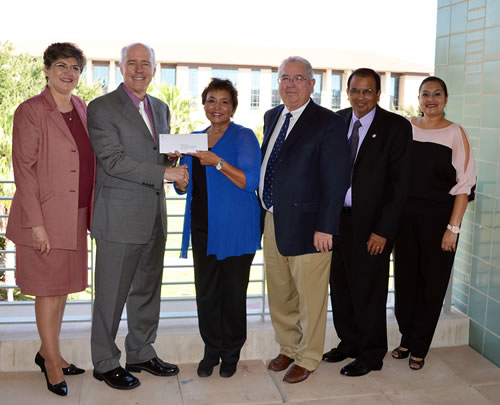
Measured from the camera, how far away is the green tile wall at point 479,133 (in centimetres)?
338

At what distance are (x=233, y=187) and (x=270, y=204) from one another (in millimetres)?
230

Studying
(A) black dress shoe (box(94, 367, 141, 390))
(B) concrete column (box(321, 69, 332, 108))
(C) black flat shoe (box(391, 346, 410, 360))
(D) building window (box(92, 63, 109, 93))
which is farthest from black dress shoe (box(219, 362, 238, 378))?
(D) building window (box(92, 63, 109, 93))

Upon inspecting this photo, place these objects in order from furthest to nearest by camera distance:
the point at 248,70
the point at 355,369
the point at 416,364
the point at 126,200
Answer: the point at 248,70
the point at 416,364
the point at 355,369
the point at 126,200

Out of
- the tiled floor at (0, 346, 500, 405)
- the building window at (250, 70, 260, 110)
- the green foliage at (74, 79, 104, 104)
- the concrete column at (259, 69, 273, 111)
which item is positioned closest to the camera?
the tiled floor at (0, 346, 500, 405)

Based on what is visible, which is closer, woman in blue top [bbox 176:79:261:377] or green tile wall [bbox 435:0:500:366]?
woman in blue top [bbox 176:79:261:377]

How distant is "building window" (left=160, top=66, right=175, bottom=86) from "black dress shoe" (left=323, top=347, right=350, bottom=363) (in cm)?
3235

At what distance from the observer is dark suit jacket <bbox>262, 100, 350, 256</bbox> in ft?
9.34

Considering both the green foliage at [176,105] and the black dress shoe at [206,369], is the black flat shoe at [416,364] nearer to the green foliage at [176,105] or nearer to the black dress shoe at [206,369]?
→ the black dress shoe at [206,369]

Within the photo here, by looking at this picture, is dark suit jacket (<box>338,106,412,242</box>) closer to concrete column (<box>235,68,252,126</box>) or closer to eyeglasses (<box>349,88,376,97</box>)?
eyeglasses (<box>349,88,376,97</box>)

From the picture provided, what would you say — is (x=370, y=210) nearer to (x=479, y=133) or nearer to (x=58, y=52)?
(x=479, y=133)

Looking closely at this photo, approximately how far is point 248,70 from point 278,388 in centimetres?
3351

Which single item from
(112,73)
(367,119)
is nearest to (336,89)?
(112,73)

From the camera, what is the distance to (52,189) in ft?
8.99

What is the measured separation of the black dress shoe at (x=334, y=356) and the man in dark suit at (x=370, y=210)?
0.47 ft
